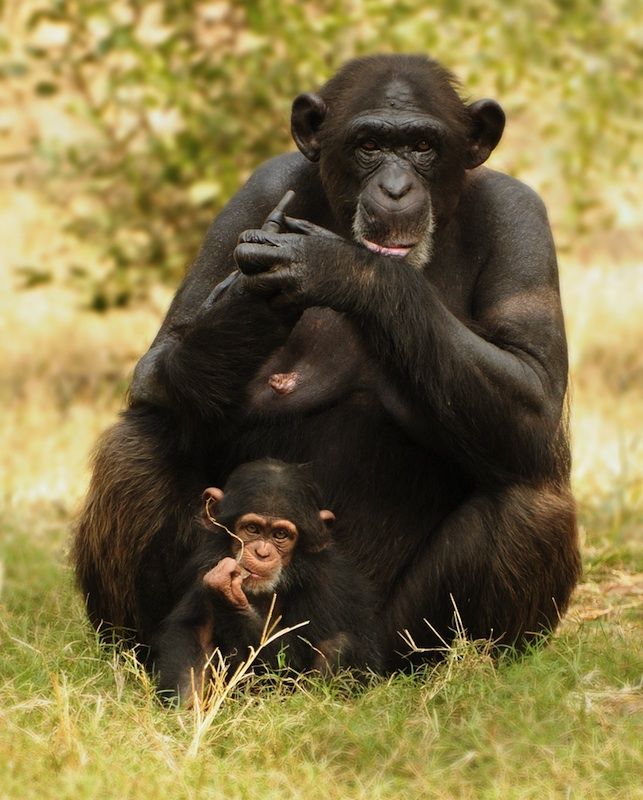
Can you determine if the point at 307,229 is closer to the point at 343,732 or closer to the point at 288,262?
the point at 288,262

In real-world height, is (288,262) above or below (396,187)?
below

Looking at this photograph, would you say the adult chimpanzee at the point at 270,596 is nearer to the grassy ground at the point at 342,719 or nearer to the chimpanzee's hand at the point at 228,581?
the chimpanzee's hand at the point at 228,581

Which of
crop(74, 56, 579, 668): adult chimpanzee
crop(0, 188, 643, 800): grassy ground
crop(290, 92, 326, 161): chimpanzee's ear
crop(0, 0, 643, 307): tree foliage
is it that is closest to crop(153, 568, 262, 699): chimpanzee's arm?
crop(0, 188, 643, 800): grassy ground

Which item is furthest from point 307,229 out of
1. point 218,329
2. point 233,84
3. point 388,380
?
point 233,84

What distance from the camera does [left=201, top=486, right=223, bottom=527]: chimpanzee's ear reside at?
→ 16.9ft

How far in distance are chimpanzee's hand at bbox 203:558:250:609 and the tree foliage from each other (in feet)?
17.9

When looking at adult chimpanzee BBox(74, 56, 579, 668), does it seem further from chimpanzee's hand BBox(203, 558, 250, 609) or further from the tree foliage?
the tree foliage

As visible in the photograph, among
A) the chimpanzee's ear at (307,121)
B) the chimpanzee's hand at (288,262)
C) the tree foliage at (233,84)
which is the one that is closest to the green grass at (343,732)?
the chimpanzee's hand at (288,262)

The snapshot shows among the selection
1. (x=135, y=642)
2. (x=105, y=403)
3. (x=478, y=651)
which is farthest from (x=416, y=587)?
(x=105, y=403)

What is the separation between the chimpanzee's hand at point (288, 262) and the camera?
485 centimetres

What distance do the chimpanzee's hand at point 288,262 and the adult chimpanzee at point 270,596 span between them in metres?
0.59

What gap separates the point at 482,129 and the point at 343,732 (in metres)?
2.21

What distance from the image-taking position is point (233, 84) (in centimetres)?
1006

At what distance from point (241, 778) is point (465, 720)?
780 mm
